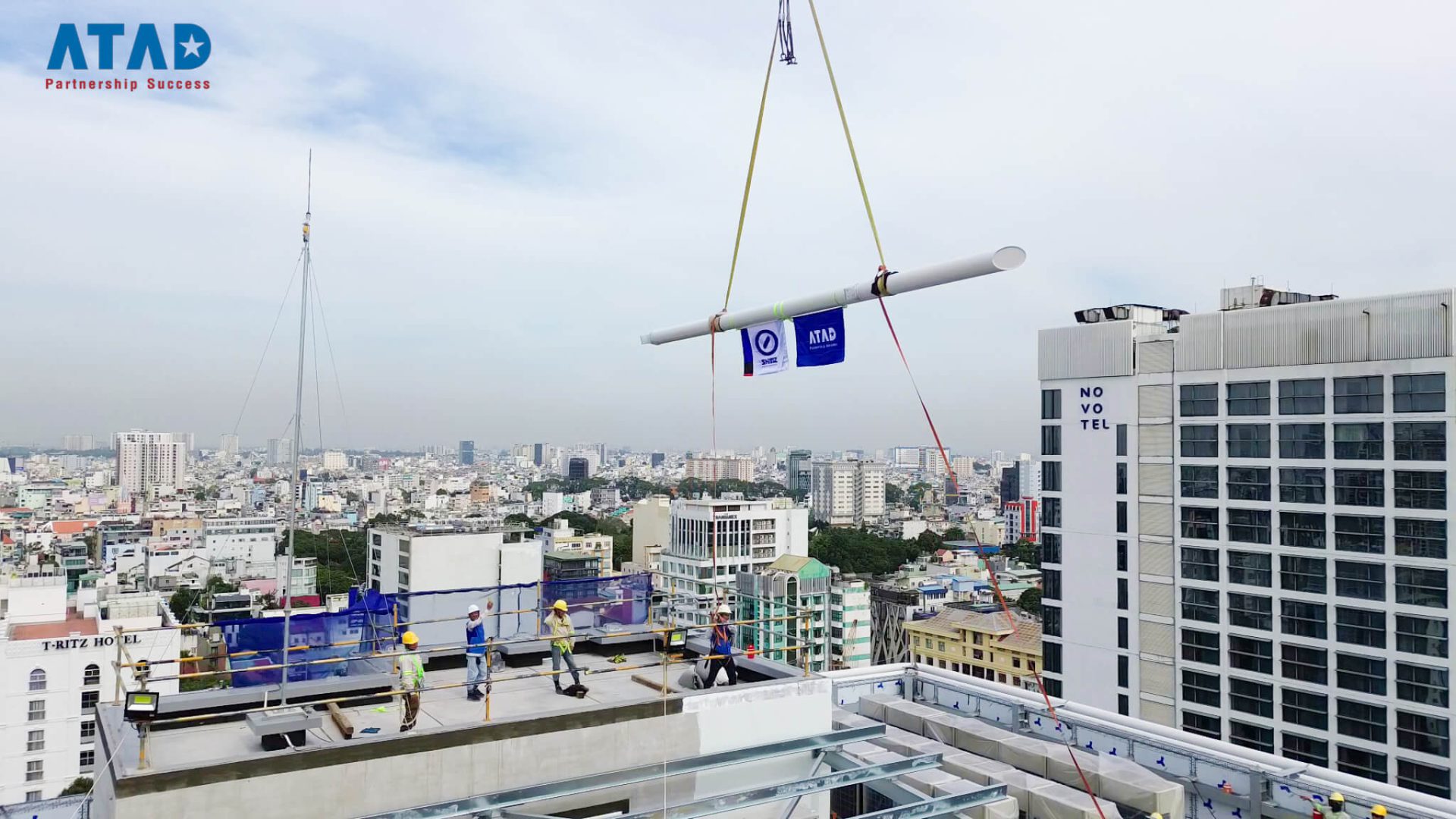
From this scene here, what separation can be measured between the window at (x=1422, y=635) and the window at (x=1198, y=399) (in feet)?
Result: 19.9

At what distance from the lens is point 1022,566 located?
8362 cm

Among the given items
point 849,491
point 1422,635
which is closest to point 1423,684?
point 1422,635

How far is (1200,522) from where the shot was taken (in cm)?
2420

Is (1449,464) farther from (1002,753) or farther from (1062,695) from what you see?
(1002,753)

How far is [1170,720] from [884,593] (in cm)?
3963

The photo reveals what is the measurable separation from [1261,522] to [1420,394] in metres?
4.45

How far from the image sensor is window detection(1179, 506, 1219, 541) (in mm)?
23938

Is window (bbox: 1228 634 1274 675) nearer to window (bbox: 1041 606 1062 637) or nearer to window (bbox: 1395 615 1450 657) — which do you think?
window (bbox: 1395 615 1450 657)

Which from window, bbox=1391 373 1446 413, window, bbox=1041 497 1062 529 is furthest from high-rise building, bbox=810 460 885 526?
window, bbox=1391 373 1446 413

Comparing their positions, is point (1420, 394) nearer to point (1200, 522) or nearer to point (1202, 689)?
point (1200, 522)

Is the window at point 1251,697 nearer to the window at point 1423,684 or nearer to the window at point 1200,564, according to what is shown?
the window at point 1200,564

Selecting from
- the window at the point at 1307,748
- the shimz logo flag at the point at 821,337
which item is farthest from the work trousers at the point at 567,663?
the window at the point at 1307,748

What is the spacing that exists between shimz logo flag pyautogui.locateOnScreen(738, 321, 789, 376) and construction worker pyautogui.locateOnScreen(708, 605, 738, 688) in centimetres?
240

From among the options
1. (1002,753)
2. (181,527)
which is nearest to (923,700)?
(1002,753)
